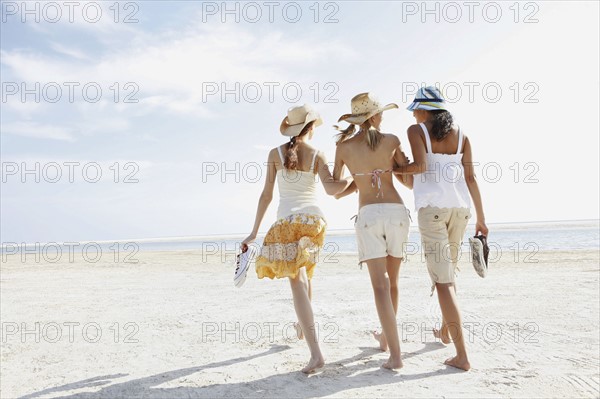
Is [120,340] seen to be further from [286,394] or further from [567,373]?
[567,373]

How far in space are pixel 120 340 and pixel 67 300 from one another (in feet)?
12.0

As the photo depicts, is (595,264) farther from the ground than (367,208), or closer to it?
closer to it

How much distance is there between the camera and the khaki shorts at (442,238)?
4.09m

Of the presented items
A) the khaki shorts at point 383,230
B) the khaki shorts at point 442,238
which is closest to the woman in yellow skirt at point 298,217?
the khaki shorts at point 383,230

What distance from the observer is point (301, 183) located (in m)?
4.35

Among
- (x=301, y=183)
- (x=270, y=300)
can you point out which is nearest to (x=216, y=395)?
(x=301, y=183)

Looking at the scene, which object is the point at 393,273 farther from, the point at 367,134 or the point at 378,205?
the point at 367,134

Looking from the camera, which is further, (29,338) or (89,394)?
(29,338)

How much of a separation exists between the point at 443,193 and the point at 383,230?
62cm

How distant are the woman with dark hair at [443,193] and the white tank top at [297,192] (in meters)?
0.79

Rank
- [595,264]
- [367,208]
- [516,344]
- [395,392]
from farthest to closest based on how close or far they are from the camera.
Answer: [595,264] → [516,344] → [367,208] → [395,392]

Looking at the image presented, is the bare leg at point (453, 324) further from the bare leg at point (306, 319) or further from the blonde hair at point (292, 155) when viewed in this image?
the blonde hair at point (292, 155)

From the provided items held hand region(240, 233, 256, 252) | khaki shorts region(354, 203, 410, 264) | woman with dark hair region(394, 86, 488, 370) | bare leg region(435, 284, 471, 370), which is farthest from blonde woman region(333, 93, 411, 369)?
held hand region(240, 233, 256, 252)

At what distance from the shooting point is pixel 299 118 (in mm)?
4457
